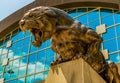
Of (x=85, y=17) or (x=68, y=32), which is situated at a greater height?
(x=85, y=17)

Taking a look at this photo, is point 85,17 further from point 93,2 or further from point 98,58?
point 98,58

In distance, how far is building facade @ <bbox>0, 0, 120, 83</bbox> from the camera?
14.2 m

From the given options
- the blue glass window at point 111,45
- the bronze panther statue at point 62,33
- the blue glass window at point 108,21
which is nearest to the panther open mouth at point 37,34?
the bronze panther statue at point 62,33

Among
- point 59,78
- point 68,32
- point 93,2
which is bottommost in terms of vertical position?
point 59,78

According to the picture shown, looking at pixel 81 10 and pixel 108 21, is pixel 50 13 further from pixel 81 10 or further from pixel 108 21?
pixel 81 10

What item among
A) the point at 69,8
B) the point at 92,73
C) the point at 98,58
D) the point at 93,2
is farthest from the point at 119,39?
the point at 92,73

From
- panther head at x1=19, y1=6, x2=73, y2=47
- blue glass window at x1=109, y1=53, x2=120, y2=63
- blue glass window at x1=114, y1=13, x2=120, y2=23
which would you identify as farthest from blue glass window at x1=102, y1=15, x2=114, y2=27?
panther head at x1=19, y1=6, x2=73, y2=47

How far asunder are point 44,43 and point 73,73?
39.2ft

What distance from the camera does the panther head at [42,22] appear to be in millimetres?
5566

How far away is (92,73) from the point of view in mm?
5188

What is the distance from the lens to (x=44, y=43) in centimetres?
1691

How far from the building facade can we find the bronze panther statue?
24.1ft

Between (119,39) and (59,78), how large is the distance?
903 cm

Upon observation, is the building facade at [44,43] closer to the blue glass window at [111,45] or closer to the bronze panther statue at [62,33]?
the blue glass window at [111,45]
